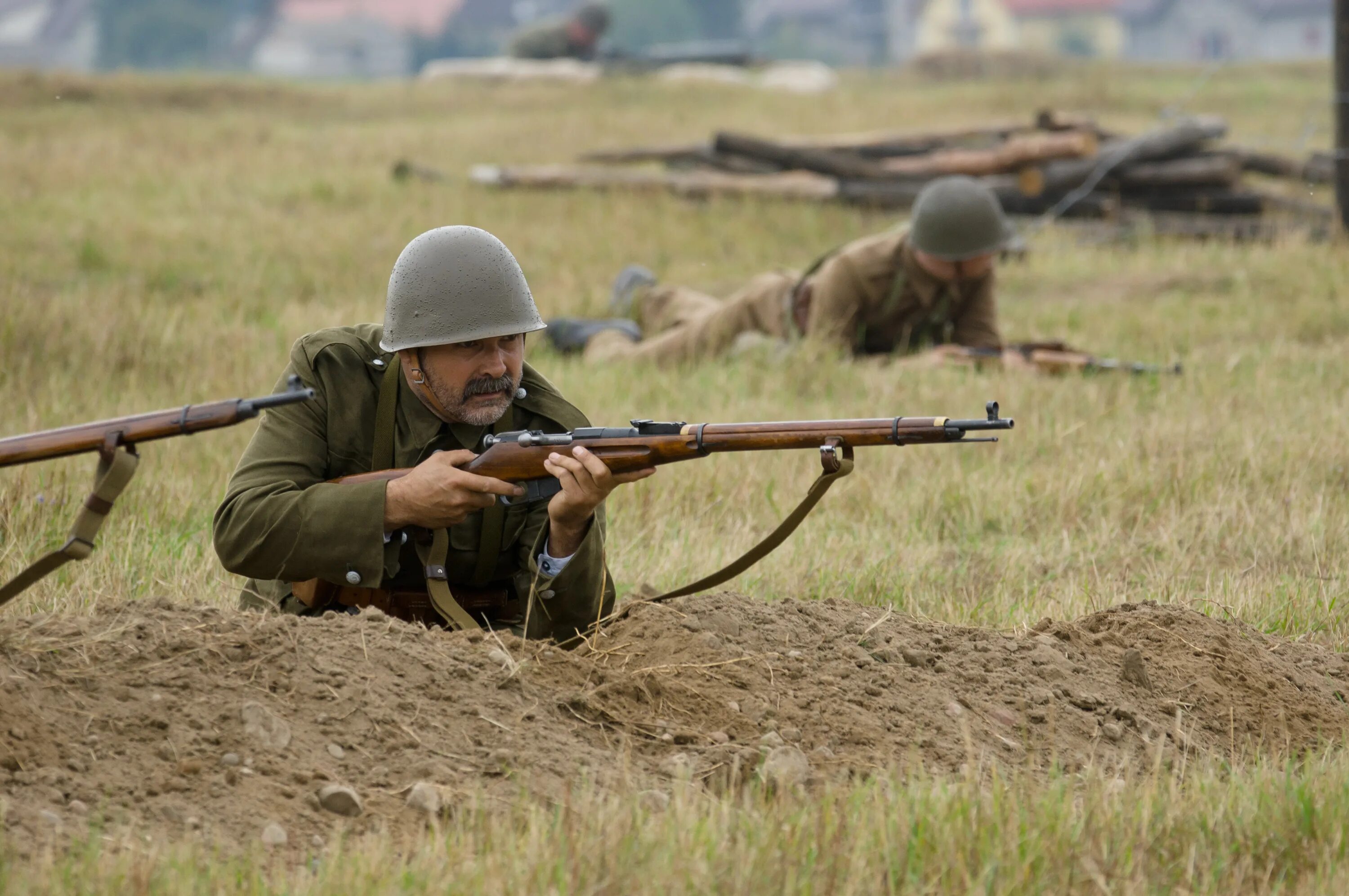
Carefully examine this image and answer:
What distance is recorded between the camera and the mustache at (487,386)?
458 centimetres

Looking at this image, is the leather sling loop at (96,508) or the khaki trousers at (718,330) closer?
the leather sling loop at (96,508)

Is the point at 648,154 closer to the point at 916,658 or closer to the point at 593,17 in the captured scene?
the point at 916,658

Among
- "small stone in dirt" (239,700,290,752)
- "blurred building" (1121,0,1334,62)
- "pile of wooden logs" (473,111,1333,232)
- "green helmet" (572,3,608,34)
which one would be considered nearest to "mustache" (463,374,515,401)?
"small stone in dirt" (239,700,290,752)

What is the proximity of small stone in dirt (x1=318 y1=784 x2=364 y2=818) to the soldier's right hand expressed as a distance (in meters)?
1.07

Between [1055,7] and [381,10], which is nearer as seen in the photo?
[1055,7]

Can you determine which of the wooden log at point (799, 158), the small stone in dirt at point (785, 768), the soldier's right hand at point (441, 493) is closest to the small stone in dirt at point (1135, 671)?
the small stone in dirt at point (785, 768)

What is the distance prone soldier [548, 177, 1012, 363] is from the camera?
969 cm

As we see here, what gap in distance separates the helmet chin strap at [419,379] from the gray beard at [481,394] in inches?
1.5

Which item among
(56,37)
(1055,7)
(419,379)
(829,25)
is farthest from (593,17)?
→ (829,25)

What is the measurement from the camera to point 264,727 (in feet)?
11.7

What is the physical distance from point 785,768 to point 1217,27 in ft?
352

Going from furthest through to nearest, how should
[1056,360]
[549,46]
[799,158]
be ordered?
[549,46], [799,158], [1056,360]

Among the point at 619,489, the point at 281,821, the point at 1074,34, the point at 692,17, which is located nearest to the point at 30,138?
the point at 619,489

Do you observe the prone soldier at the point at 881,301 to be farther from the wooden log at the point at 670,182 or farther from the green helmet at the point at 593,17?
the green helmet at the point at 593,17
